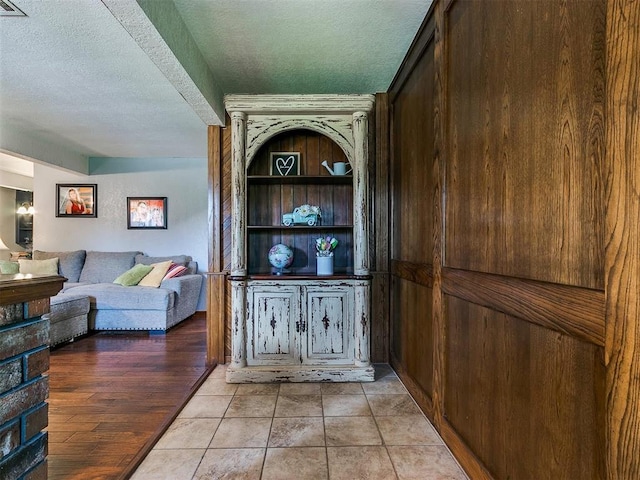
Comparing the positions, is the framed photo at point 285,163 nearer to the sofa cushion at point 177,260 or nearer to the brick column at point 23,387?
the brick column at point 23,387

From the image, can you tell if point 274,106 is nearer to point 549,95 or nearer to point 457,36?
point 457,36

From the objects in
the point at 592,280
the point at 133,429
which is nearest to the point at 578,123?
the point at 592,280

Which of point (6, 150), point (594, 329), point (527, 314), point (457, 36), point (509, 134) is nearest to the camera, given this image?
point (594, 329)

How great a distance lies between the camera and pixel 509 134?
1.22m

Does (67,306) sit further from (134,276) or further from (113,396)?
(113,396)

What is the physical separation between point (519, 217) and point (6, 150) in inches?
212

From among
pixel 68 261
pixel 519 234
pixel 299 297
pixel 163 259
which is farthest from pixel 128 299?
pixel 519 234

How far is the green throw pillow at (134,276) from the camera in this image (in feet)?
14.8

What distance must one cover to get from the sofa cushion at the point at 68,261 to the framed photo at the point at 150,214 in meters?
0.84

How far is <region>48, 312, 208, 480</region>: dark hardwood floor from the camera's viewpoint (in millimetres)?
1731

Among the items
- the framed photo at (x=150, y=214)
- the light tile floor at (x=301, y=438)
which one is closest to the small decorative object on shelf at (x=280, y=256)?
the light tile floor at (x=301, y=438)

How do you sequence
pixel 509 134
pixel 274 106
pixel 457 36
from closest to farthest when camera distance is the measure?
pixel 509 134
pixel 457 36
pixel 274 106

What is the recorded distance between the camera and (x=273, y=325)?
2711mm

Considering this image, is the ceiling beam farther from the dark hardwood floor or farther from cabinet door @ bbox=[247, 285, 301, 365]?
the dark hardwood floor
